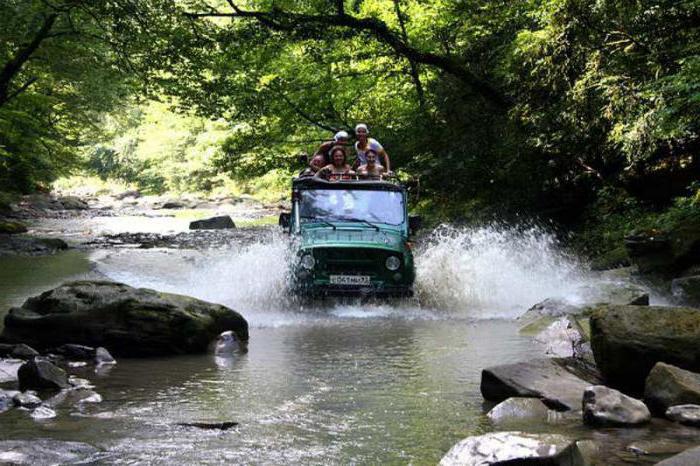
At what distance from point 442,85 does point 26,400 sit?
1496cm

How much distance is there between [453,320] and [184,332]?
12.9ft

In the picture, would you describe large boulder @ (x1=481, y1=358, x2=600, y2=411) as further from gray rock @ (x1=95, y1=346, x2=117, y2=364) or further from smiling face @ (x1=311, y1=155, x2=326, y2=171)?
smiling face @ (x1=311, y1=155, x2=326, y2=171)

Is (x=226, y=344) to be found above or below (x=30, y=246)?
A: below

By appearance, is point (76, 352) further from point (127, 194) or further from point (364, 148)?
point (127, 194)

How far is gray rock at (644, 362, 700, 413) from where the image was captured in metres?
5.51

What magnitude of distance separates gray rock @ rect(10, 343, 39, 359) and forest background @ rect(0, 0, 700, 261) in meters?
6.06

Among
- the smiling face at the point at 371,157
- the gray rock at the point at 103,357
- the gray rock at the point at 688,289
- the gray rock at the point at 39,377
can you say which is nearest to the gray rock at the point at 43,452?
the gray rock at the point at 39,377

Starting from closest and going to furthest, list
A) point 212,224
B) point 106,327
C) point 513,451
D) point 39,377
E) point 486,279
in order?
point 513,451 → point 39,377 → point 106,327 → point 486,279 → point 212,224

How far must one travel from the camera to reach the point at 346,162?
13344 mm

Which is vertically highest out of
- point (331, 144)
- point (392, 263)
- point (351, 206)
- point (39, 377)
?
point (331, 144)

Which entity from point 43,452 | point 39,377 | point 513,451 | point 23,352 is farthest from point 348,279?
point 513,451

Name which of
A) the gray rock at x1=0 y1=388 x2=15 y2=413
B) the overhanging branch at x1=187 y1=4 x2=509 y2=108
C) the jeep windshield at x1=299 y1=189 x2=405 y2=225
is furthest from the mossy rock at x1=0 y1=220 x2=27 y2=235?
the gray rock at x1=0 y1=388 x2=15 y2=413

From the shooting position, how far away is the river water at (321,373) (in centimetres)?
501

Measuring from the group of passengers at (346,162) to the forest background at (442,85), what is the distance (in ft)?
3.30
